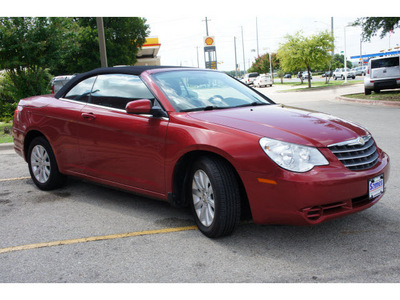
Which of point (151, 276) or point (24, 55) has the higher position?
point (24, 55)

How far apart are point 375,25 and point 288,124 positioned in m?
18.0

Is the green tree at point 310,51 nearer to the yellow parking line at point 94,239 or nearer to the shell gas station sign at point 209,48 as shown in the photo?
the shell gas station sign at point 209,48

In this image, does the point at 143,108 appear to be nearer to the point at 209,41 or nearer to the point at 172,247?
the point at 172,247

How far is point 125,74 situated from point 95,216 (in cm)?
159

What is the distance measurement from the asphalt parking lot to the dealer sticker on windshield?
15.5 inches

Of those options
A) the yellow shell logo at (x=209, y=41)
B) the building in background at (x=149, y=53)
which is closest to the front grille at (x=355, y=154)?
the yellow shell logo at (x=209, y=41)

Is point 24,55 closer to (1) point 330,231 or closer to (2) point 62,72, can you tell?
(1) point 330,231

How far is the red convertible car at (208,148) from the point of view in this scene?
3.29 m

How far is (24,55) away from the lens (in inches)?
538

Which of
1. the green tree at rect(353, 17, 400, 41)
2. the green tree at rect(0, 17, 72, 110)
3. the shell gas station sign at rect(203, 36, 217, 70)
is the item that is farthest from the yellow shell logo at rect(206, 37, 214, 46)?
the green tree at rect(0, 17, 72, 110)

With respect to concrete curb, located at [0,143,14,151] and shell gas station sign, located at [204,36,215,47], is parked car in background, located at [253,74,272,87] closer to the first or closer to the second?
shell gas station sign, located at [204,36,215,47]

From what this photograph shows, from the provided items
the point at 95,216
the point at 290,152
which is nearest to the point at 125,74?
the point at 95,216

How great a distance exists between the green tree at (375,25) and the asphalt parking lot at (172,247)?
1561 centimetres

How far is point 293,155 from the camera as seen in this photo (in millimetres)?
3293
